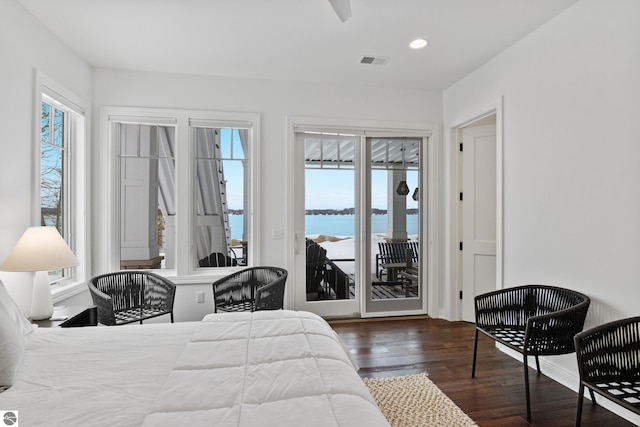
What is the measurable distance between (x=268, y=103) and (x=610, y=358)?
353 cm

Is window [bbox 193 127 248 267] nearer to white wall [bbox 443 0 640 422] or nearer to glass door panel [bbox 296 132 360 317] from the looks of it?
glass door panel [bbox 296 132 360 317]

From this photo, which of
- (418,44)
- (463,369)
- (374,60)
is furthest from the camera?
(374,60)

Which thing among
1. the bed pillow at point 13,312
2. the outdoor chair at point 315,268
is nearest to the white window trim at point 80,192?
the bed pillow at point 13,312

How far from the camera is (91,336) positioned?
178cm

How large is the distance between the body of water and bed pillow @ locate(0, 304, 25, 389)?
2.54m

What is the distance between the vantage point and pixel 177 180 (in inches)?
145

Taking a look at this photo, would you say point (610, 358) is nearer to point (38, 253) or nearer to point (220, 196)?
point (38, 253)

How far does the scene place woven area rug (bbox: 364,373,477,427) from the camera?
2.07 m

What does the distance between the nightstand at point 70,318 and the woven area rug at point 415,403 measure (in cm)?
211

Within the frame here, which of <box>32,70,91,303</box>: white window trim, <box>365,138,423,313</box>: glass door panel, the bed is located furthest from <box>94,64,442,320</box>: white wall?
the bed

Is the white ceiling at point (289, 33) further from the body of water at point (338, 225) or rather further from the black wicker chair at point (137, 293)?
the black wicker chair at point (137, 293)

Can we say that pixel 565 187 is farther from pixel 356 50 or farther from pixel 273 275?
pixel 273 275

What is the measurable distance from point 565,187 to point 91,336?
318cm

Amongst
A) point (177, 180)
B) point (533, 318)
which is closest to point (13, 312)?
point (177, 180)
